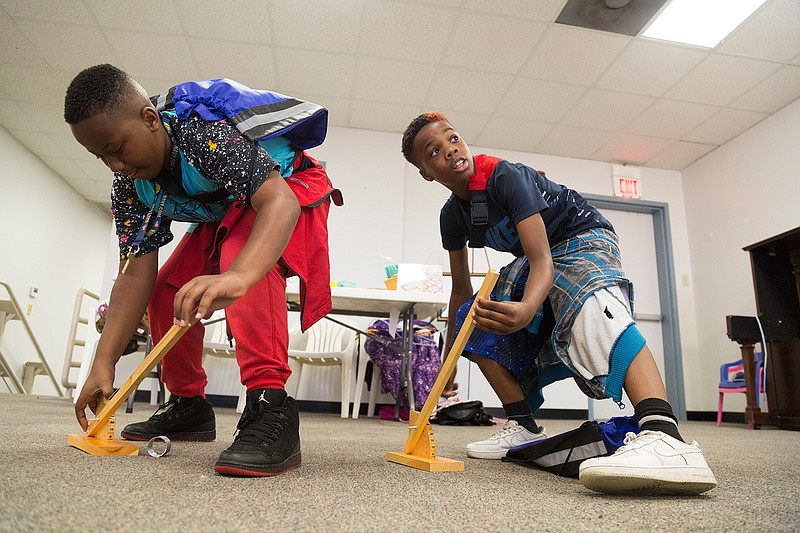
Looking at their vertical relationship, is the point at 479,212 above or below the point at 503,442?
above

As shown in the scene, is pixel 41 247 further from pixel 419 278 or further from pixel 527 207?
pixel 527 207

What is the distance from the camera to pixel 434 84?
12.5ft

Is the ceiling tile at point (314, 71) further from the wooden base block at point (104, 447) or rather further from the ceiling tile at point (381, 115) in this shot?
the wooden base block at point (104, 447)

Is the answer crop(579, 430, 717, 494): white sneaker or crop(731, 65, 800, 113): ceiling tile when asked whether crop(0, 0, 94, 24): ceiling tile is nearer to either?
crop(579, 430, 717, 494): white sneaker

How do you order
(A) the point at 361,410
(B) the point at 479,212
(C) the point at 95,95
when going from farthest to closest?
(A) the point at 361,410, (B) the point at 479,212, (C) the point at 95,95

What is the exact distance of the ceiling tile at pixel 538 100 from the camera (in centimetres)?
376

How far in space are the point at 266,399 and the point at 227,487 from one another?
0.70 feet

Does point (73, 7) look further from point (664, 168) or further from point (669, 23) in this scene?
point (664, 168)

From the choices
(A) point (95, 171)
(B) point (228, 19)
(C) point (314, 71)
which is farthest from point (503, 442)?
(A) point (95, 171)

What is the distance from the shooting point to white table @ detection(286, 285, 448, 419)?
8.98 feet

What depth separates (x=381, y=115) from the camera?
4250mm

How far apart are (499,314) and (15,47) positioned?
404cm

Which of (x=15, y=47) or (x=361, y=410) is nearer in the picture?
(x=15, y=47)

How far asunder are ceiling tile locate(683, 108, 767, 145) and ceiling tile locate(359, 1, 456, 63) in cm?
235
